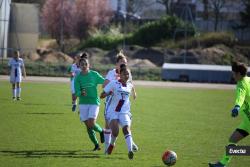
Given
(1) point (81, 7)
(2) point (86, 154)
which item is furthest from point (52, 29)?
(2) point (86, 154)

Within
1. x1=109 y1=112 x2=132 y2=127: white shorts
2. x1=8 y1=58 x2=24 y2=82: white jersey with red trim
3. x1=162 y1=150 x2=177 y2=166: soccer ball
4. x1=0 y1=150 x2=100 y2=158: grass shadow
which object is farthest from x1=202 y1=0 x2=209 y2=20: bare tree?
x1=162 y1=150 x2=177 y2=166: soccer ball

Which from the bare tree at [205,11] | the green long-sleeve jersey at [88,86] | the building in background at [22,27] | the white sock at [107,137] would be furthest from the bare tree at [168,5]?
the white sock at [107,137]

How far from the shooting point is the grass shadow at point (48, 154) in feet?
42.7

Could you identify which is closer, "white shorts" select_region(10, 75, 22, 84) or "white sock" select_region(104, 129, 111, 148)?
"white sock" select_region(104, 129, 111, 148)

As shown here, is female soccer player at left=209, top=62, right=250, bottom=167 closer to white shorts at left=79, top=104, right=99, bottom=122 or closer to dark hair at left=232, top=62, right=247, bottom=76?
dark hair at left=232, top=62, right=247, bottom=76

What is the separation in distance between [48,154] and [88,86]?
1.81 meters

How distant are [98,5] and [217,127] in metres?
63.8

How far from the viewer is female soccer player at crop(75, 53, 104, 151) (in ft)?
45.9

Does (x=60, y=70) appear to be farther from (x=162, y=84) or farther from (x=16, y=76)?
(x=16, y=76)

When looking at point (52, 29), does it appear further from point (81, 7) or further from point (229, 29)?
point (229, 29)

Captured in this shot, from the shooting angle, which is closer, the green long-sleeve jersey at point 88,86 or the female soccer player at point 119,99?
the female soccer player at point 119,99

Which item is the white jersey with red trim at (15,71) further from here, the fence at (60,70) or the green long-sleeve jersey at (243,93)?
the fence at (60,70)

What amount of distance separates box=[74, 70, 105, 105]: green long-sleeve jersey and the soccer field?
1.12m

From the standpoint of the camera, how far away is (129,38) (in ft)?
229
